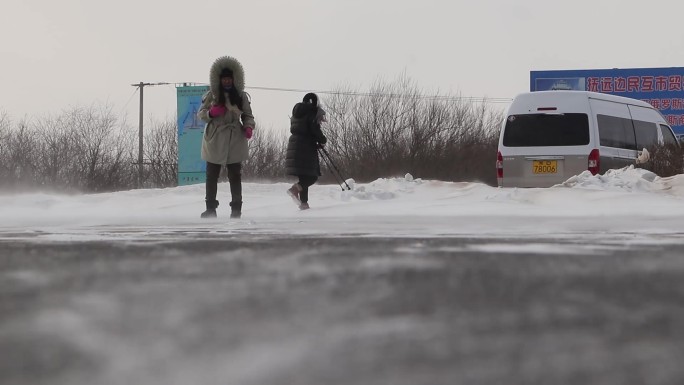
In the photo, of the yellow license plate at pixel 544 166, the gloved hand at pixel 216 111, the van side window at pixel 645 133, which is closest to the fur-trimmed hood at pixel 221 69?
the gloved hand at pixel 216 111

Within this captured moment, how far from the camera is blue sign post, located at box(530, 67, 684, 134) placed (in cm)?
3697

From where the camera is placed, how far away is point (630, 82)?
122 feet

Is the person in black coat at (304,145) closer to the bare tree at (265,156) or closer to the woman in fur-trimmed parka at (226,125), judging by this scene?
the woman in fur-trimmed parka at (226,125)

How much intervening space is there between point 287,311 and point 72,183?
40.0 meters

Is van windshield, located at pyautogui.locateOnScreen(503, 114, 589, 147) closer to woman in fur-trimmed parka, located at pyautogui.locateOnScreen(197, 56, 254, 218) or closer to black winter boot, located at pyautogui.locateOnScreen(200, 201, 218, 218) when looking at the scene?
woman in fur-trimmed parka, located at pyautogui.locateOnScreen(197, 56, 254, 218)

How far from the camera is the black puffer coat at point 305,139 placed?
35.9 ft

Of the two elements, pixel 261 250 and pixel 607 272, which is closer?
pixel 607 272

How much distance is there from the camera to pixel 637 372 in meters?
2.01

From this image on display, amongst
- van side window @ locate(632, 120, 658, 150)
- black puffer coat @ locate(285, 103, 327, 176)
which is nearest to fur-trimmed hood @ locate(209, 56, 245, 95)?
black puffer coat @ locate(285, 103, 327, 176)

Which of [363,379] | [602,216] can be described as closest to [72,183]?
[602,216]

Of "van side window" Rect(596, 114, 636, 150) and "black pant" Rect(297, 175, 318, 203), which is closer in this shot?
"black pant" Rect(297, 175, 318, 203)

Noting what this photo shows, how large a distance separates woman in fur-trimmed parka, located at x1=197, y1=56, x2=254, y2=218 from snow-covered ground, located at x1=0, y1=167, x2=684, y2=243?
15.1 inches

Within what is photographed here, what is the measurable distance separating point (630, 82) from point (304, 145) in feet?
94.2

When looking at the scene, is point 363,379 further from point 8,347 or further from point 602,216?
point 602,216
